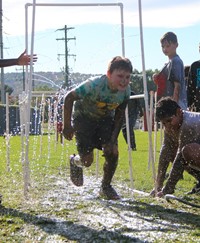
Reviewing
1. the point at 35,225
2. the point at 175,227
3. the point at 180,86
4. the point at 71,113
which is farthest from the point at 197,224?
the point at 180,86

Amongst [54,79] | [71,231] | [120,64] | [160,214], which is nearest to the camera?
[71,231]

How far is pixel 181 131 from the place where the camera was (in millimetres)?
6383

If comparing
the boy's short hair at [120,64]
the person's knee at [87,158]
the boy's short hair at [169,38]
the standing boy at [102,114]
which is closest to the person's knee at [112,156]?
the standing boy at [102,114]

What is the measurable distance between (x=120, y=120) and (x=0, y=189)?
1867mm

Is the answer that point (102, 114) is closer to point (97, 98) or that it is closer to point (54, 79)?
point (97, 98)

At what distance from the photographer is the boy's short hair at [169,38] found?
7.85 m

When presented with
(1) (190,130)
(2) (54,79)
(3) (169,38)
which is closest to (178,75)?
(3) (169,38)

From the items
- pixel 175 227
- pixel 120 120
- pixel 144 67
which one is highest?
pixel 144 67

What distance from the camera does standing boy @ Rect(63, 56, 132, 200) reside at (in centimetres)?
639

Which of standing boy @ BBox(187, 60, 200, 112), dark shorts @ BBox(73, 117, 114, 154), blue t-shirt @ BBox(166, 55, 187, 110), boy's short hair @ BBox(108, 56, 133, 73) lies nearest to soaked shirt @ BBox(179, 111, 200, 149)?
boy's short hair @ BBox(108, 56, 133, 73)

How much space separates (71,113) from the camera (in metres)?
6.47

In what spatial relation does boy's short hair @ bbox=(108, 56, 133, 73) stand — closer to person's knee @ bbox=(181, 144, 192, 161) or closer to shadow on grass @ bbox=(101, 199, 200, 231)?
person's knee @ bbox=(181, 144, 192, 161)

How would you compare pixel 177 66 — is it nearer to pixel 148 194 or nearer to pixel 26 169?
pixel 148 194

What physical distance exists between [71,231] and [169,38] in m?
3.65
